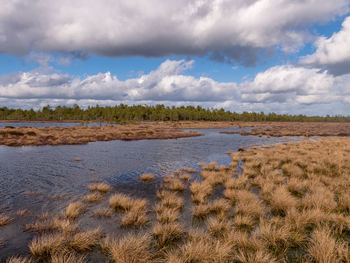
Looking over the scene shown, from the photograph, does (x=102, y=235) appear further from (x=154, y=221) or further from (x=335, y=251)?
(x=335, y=251)

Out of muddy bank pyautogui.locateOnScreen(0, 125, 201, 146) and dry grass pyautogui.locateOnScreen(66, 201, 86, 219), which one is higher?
dry grass pyautogui.locateOnScreen(66, 201, 86, 219)

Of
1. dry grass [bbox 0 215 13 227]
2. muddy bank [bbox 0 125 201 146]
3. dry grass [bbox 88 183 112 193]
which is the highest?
dry grass [bbox 0 215 13 227]

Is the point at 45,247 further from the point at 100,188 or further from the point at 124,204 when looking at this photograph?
the point at 100,188

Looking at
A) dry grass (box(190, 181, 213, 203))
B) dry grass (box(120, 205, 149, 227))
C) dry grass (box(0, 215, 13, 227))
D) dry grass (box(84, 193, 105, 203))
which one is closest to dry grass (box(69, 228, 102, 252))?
dry grass (box(120, 205, 149, 227))

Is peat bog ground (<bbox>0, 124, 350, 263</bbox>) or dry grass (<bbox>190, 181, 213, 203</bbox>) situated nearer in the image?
peat bog ground (<bbox>0, 124, 350, 263</bbox>)

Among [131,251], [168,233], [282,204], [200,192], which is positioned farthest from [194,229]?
[282,204]

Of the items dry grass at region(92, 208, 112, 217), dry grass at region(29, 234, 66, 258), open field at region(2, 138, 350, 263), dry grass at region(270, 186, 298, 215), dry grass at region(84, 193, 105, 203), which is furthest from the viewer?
dry grass at region(84, 193, 105, 203)

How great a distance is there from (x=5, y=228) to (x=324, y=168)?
69.5 ft

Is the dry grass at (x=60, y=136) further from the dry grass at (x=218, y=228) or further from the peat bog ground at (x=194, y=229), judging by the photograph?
the dry grass at (x=218, y=228)

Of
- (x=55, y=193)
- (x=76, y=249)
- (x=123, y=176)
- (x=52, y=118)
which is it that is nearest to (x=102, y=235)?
(x=76, y=249)

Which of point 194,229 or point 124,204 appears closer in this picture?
point 194,229

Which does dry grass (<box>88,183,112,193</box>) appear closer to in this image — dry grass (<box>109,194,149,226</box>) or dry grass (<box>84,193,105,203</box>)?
dry grass (<box>84,193,105,203</box>)

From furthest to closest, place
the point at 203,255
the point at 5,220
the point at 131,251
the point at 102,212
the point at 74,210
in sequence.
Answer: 1. the point at 102,212
2. the point at 74,210
3. the point at 5,220
4. the point at 131,251
5. the point at 203,255

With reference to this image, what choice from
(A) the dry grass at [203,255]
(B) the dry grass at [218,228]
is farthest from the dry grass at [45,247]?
(B) the dry grass at [218,228]
